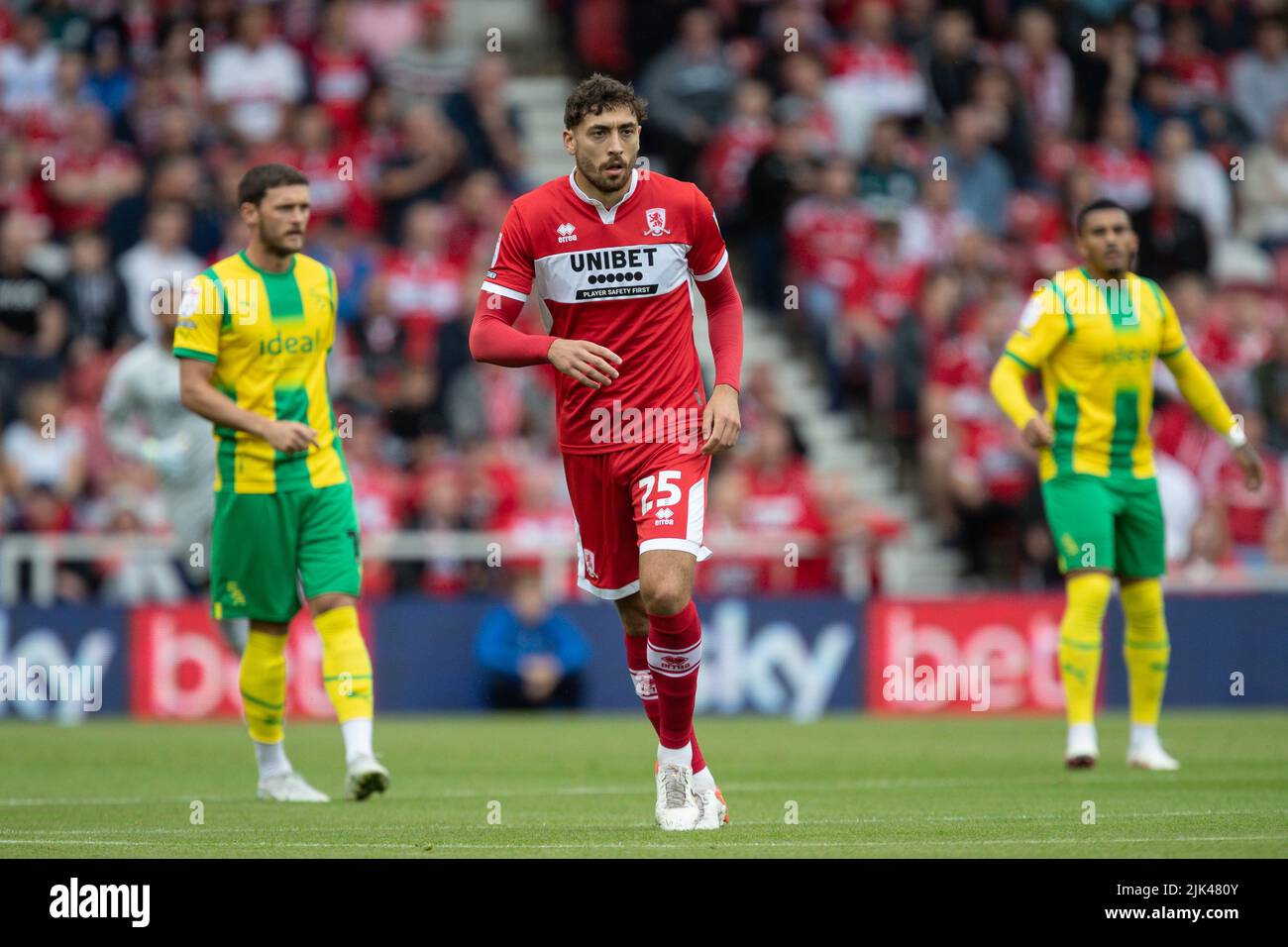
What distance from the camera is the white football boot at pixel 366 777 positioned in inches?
377

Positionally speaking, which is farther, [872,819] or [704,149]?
[704,149]

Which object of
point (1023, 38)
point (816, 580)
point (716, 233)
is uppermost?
point (1023, 38)

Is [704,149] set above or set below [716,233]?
above

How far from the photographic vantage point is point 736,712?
1753 centimetres

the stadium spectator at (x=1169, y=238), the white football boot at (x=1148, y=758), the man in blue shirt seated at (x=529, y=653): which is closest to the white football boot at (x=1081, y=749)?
the white football boot at (x=1148, y=758)

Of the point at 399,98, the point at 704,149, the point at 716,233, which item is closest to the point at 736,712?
the point at 704,149

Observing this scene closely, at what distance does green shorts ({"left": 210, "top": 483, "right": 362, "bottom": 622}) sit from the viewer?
9.94 m

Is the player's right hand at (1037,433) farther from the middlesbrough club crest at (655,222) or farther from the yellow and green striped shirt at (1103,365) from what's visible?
the middlesbrough club crest at (655,222)

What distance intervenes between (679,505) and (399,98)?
14521 mm

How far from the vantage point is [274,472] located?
9.96m

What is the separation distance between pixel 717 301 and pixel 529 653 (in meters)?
9.10

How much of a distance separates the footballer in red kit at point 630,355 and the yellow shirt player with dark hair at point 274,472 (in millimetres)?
1687

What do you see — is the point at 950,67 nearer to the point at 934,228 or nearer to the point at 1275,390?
the point at 934,228

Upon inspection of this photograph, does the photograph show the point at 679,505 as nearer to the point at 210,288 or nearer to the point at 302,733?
the point at 210,288
